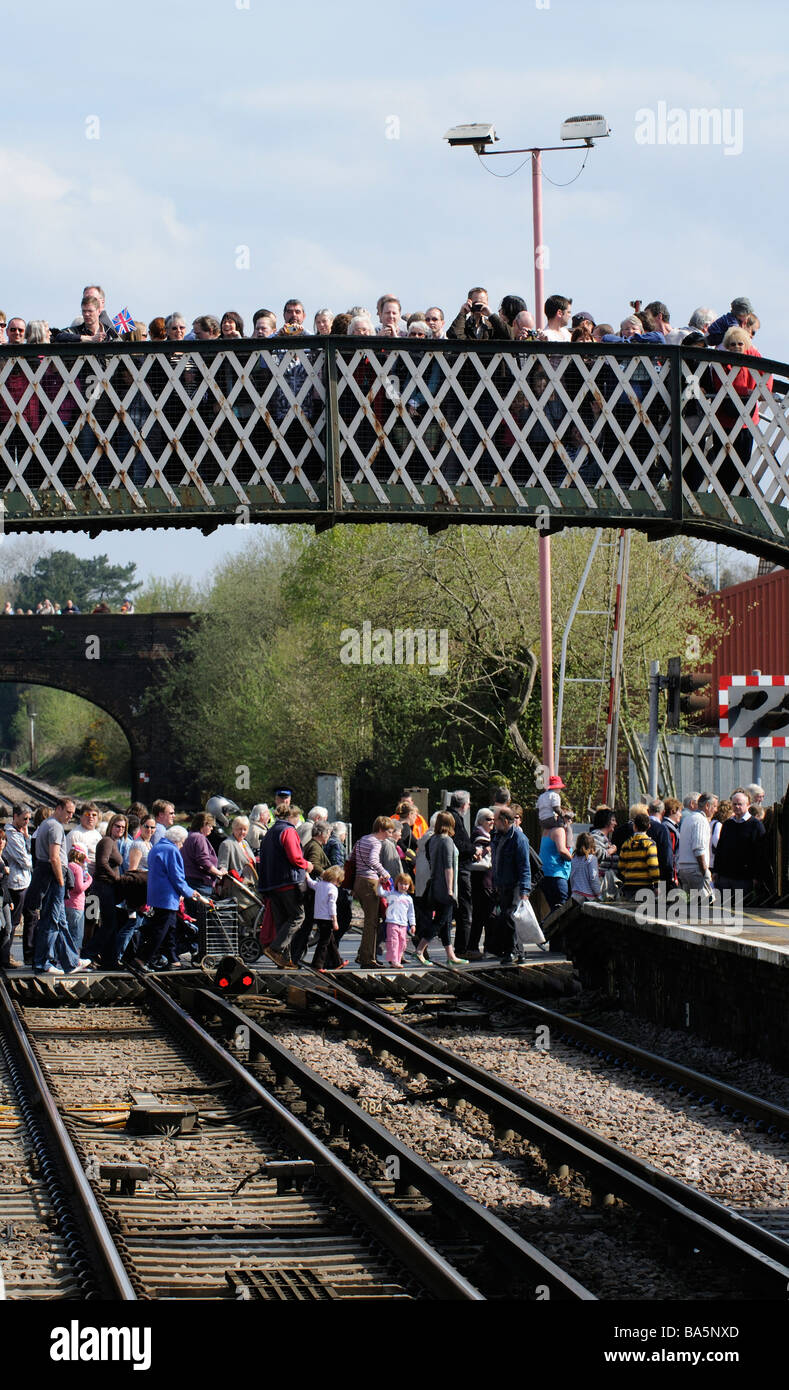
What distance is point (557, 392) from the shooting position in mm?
14266

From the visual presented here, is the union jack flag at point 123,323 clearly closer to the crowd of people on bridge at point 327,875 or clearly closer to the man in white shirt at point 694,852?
the crowd of people on bridge at point 327,875

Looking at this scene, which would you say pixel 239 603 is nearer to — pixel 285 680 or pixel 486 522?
pixel 285 680

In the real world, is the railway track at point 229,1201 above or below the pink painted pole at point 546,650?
below

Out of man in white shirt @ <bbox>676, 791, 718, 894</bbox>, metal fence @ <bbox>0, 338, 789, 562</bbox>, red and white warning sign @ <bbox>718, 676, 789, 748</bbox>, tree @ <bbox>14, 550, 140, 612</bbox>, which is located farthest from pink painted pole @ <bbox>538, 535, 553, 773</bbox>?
tree @ <bbox>14, 550, 140, 612</bbox>

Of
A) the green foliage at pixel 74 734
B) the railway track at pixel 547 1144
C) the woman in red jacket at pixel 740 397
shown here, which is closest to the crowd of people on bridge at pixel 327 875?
the railway track at pixel 547 1144

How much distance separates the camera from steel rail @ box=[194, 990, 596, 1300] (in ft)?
24.6

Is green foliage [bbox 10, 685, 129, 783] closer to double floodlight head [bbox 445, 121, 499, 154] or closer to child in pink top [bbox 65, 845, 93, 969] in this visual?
double floodlight head [bbox 445, 121, 499, 154]

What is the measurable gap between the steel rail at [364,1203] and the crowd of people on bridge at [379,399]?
4.87 m

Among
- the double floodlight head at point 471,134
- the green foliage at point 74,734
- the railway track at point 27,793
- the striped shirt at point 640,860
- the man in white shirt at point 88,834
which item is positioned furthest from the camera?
the green foliage at point 74,734

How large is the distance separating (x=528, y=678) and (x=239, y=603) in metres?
28.0

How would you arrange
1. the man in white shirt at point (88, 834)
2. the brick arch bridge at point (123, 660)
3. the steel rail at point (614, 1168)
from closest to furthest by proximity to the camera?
the steel rail at point (614, 1168), the man in white shirt at point (88, 834), the brick arch bridge at point (123, 660)

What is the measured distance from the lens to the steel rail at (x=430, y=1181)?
24.6 feet

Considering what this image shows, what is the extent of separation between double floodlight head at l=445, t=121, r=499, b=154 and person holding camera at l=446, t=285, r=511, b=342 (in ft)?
31.2
